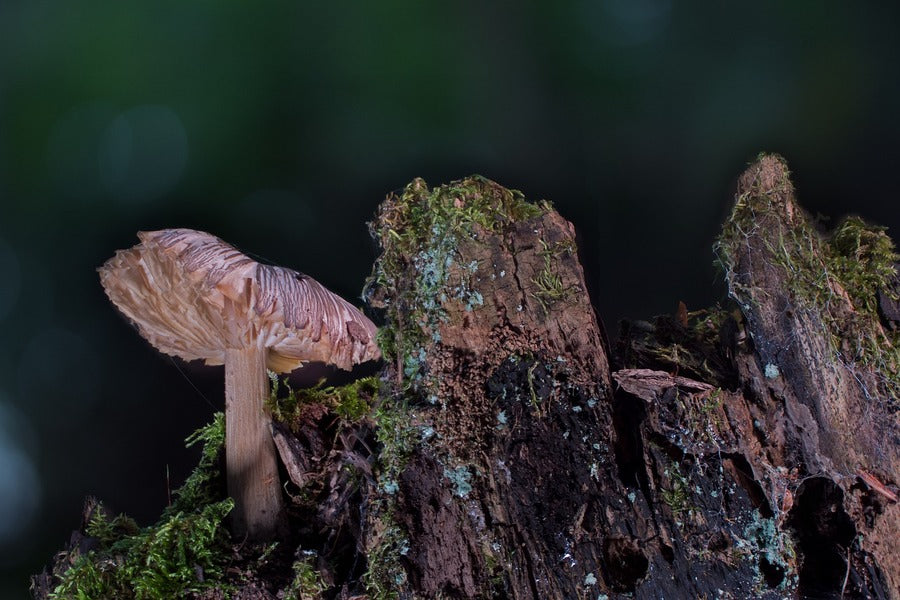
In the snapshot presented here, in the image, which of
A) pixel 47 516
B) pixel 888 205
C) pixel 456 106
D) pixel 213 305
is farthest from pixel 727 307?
pixel 47 516

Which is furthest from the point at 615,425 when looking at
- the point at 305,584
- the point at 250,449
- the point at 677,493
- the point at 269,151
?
the point at 269,151

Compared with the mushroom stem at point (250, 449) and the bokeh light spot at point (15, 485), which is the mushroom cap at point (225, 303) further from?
the bokeh light spot at point (15, 485)

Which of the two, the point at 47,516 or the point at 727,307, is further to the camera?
the point at 47,516

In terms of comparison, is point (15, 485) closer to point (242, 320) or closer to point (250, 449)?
point (250, 449)

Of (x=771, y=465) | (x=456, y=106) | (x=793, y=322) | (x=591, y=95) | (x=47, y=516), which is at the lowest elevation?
(x=47, y=516)

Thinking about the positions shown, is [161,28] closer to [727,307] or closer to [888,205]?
[727,307]

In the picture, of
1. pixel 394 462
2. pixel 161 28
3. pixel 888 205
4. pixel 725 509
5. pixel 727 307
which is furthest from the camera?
pixel 161 28

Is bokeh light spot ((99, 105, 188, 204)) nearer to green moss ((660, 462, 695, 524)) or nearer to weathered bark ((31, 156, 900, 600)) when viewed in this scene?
weathered bark ((31, 156, 900, 600))
